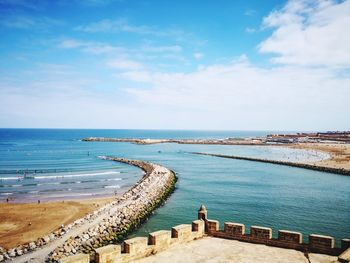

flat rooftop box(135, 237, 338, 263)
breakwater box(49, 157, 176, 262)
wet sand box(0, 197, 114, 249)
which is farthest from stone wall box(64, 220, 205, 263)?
wet sand box(0, 197, 114, 249)

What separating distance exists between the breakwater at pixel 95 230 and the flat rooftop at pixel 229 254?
34.9 ft

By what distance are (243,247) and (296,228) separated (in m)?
15.0

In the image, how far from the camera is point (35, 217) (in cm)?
2767

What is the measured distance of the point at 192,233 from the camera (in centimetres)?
1207

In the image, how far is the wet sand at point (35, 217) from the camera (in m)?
22.7

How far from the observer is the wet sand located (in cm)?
2270


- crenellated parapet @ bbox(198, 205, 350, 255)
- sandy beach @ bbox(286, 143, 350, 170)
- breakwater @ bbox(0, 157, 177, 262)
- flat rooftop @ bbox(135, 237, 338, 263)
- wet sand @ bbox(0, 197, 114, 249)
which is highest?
crenellated parapet @ bbox(198, 205, 350, 255)

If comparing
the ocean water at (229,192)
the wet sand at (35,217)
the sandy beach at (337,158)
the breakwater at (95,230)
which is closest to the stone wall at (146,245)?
the breakwater at (95,230)

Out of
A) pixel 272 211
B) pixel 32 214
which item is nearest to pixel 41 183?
pixel 32 214

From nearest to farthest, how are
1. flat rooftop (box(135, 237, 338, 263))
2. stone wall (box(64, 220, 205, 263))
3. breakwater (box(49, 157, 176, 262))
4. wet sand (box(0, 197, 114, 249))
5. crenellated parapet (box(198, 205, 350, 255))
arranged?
stone wall (box(64, 220, 205, 263)) → flat rooftop (box(135, 237, 338, 263)) → crenellated parapet (box(198, 205, 350, 255)) → breakwater (box(49, 157, 176, 262)) → wet sand (box(0, 197, 114, 249))

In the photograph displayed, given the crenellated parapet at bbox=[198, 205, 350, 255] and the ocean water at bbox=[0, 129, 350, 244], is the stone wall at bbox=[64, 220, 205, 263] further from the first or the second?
the ocean water at bbox=[0, 129, 350, 244]

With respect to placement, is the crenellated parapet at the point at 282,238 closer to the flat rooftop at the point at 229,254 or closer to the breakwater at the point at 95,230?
the flat rooftop at the point at 229,254

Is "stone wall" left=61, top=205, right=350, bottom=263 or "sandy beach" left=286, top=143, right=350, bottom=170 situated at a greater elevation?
"stone wall" left=61, top=205, right=350, bottom=263

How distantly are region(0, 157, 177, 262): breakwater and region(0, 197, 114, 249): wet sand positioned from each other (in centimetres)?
185
